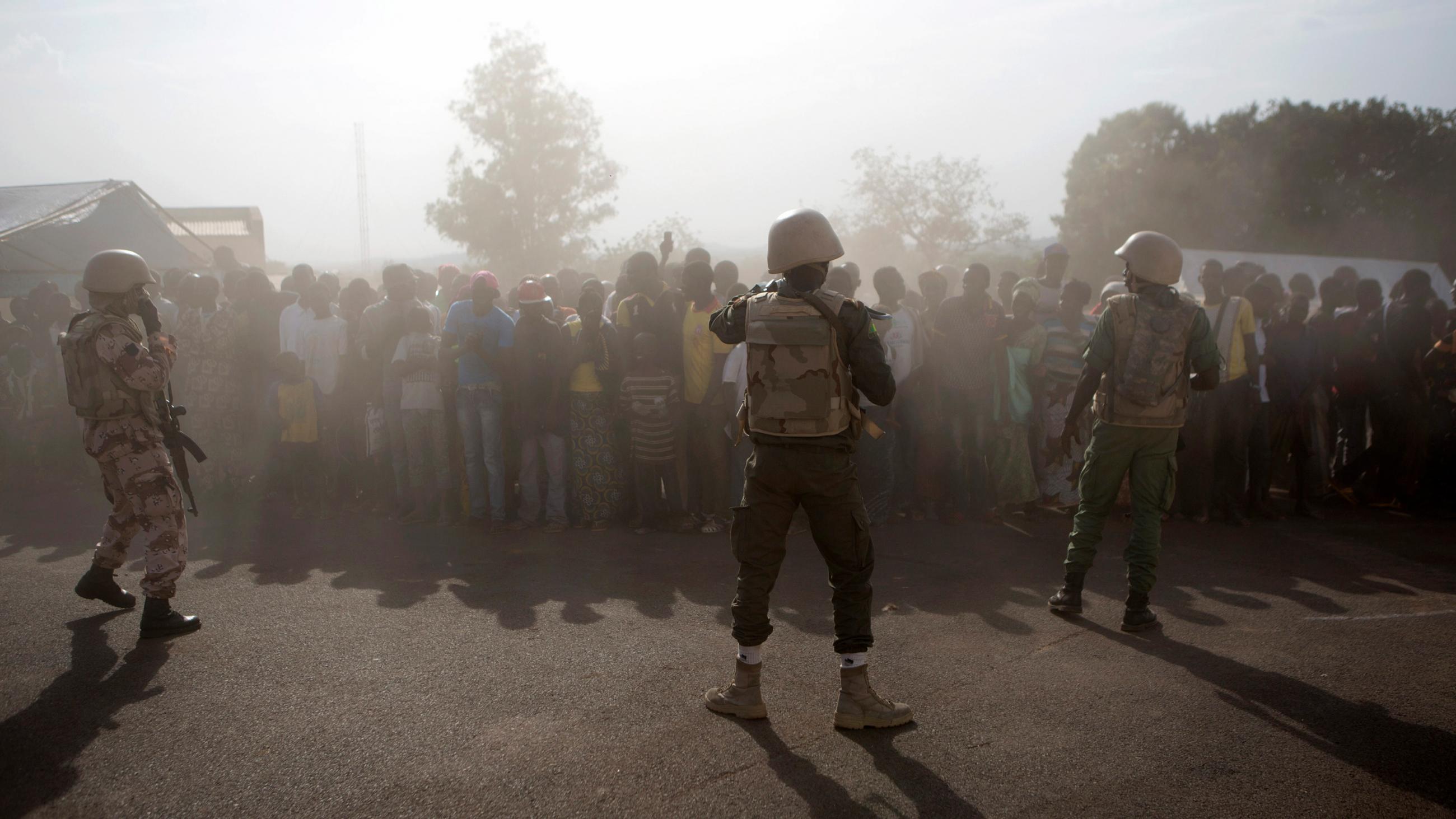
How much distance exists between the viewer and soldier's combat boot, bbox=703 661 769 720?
421 cm

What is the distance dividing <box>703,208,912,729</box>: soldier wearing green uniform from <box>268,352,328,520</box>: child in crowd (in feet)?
20.3

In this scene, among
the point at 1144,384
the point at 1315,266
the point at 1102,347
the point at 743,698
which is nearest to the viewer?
the point at 743,698

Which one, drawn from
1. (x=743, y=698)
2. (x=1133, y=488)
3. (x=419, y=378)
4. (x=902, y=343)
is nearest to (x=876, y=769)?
(x=743, y=698)

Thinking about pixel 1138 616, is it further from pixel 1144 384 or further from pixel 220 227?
pixel 220 227

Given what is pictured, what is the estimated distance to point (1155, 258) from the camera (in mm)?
5371

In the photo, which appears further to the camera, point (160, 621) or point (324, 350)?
point (324, 350)

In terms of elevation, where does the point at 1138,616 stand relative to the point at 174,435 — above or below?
below

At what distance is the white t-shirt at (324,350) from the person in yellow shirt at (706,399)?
3.51m

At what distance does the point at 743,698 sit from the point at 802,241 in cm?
202

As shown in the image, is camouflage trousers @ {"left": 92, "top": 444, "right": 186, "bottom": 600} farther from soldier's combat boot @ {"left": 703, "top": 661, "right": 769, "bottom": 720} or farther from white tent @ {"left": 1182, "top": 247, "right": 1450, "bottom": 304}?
white tent @ {"left": 1182, "top": 247, "right": 1450, "bottom": 304}

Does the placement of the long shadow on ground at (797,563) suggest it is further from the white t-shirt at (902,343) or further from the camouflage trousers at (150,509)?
the white t-shirt at (902,343)

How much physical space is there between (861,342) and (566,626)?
255 centimetres

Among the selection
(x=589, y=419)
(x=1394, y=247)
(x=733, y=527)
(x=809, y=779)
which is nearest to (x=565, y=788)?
(x=809, y=779)

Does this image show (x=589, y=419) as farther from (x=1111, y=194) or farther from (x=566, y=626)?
(x=1111, y=194)
